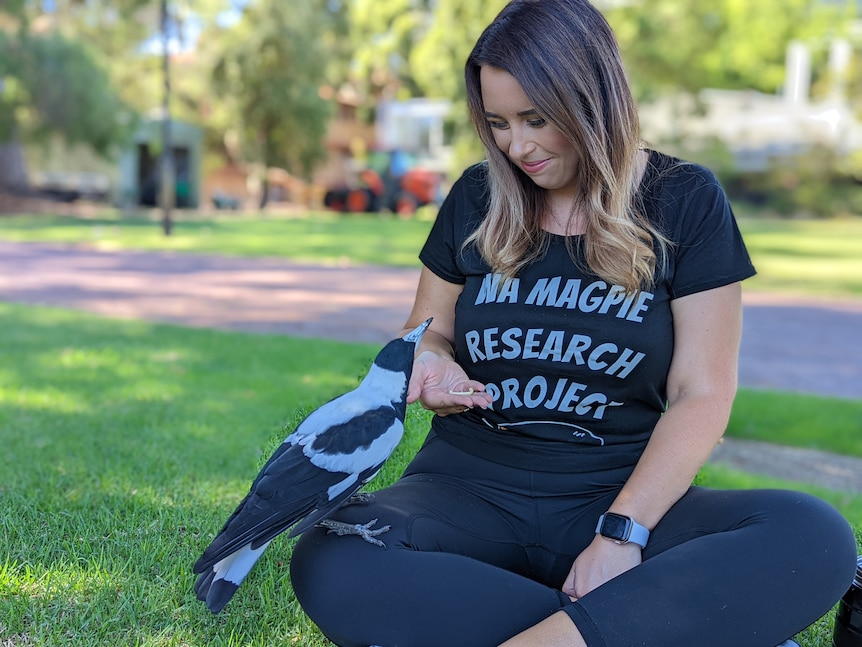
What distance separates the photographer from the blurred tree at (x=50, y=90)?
66.9ft

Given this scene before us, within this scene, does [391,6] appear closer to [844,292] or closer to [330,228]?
[330,228]

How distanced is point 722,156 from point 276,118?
47.1 feet

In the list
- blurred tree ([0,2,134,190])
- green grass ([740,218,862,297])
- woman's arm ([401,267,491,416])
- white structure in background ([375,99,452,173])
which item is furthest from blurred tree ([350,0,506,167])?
blurred tree ([0,2,134,190])

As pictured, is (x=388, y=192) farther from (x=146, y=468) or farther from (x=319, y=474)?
(x=319, y=474)

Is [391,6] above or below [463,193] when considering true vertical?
above

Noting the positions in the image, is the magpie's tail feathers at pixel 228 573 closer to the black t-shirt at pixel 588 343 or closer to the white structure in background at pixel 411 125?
the black t-shirt at pixel 588 343

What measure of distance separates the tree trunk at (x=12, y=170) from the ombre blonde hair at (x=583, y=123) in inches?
952

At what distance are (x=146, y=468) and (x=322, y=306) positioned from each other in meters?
5.32

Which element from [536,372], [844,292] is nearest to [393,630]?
[536,372]

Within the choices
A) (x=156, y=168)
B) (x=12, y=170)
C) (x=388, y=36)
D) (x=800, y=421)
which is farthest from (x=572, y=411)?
(x=156, y=168)

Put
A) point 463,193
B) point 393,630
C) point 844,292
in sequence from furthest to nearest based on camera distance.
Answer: point 844,292
point 463,193
point 393,630

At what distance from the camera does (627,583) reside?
65.8 inches

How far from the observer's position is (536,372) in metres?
2.01

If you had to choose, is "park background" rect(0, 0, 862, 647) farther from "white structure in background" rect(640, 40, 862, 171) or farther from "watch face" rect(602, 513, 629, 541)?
"watch face" rect(602, 513, 629, 541)
